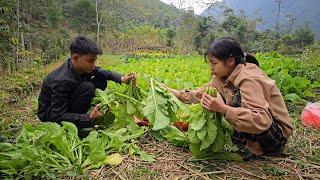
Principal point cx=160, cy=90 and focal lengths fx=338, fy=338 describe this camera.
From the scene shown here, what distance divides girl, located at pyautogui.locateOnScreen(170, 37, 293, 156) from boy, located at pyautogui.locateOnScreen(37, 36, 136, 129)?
1054 millimetres

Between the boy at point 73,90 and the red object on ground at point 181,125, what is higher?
the boy at point 73,90

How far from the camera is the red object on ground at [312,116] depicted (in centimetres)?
385

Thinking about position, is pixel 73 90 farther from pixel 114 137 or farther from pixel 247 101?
pixel 247 101

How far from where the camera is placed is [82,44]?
3.11m

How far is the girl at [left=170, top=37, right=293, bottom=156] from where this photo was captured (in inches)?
90.6

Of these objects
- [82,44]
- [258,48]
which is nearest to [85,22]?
[258,48]

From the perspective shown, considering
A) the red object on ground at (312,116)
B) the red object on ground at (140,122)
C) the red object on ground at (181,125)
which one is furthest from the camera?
the red object on ground at (312,116)

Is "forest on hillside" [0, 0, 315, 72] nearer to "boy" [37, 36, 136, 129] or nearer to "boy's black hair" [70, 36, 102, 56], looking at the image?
"boy" [37, 36, 136, 129]

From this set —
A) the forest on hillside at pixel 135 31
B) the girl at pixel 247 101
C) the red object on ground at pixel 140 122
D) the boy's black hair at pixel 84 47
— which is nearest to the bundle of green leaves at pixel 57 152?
the red object on ground at pixel 140 122

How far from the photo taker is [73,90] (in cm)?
326

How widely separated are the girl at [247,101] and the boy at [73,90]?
41.5 inches

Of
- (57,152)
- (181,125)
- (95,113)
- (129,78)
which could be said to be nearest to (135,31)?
(129,78)

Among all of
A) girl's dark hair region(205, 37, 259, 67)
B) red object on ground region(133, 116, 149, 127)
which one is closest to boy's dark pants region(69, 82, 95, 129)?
red object on ground region(133, 116, 149, 127)

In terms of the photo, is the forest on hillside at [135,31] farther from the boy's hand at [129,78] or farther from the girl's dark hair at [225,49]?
the girl's dark hair at [225,49]
